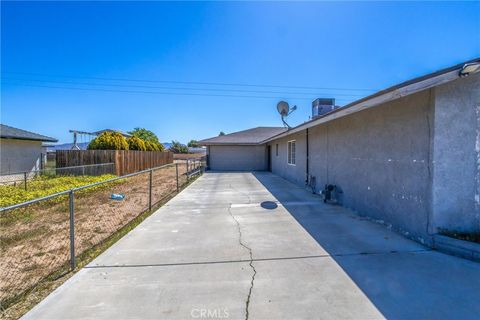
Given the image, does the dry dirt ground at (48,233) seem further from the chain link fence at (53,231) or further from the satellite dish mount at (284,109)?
the satellite dish mount at (284,109)

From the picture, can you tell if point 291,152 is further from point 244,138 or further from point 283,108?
point 244,138

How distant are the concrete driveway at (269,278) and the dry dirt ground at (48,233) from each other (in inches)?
23.7

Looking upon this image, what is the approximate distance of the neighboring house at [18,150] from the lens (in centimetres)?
1352

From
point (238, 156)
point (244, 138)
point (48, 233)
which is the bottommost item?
point (48, 233)

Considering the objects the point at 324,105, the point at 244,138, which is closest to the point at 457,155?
the point at 324,105

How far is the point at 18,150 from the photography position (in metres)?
14.5

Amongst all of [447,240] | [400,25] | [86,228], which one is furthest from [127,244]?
[400,25]

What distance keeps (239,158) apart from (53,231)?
1683 centimetres

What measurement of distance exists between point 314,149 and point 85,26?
12429 millimetres

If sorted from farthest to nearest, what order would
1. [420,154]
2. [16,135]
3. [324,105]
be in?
[16,135]
[324,105]
[420,154]

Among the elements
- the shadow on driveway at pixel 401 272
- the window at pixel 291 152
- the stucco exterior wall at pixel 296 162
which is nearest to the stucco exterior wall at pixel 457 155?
the shadow on driveway at pixel 401 272

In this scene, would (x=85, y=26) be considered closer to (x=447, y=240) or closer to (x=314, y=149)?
(x=314, y=149)

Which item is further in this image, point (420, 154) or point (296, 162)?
point (296, 162)

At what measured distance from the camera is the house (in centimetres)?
384
